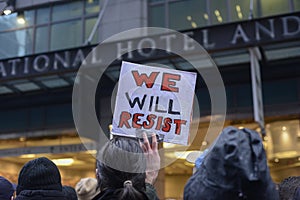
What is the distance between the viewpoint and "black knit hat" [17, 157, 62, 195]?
2.72 meters

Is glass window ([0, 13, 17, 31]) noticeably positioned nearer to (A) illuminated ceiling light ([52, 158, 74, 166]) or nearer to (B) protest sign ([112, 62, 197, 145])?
(A) illuminated ceiling light ([52, 158, 74, 166])

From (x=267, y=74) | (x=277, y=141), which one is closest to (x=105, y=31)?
(x=267, y=74)

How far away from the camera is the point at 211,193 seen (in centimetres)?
182

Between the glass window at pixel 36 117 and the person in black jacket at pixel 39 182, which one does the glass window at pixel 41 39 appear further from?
the person in black jacket at pixel 39 182

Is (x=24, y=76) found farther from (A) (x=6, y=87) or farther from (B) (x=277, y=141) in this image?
(B) (x=277, y=141)

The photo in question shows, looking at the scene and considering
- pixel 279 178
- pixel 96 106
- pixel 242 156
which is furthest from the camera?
pixel 96 106

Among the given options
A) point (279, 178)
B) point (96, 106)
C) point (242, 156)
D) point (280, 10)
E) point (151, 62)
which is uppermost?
point (280, 10)

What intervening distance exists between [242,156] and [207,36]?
26.1 ft

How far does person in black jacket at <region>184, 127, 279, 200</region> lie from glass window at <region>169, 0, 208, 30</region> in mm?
9490

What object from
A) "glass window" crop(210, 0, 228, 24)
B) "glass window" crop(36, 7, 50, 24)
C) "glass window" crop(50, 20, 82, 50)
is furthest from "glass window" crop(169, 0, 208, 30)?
"glass window" crop(36, 7, 50, 24)

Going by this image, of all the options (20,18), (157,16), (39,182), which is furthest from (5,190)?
(20,18)

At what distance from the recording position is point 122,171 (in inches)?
86.4

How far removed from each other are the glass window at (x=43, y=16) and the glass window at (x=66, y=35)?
1.57ft

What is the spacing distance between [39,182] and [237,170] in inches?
57.8
